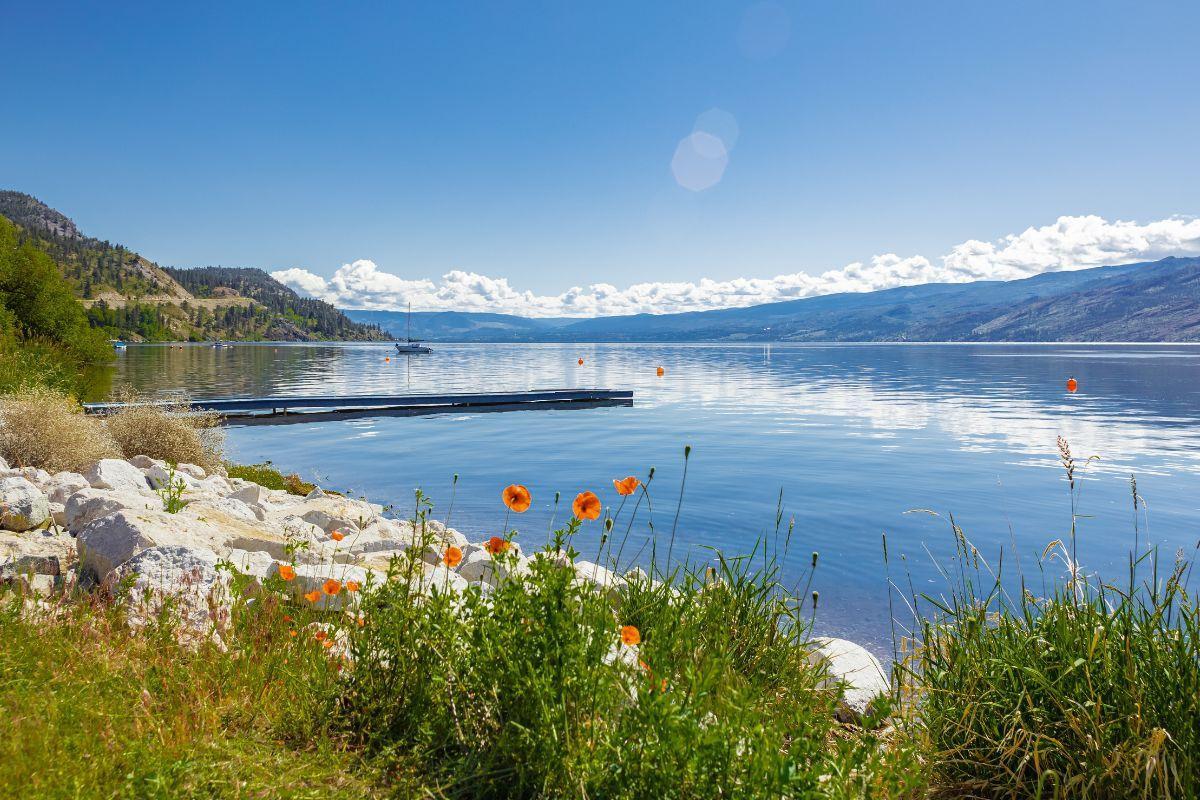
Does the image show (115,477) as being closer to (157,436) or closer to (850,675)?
(157,436)

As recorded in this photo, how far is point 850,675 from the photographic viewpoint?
Result: 15.7 feet

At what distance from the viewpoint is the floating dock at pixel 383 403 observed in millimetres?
23969

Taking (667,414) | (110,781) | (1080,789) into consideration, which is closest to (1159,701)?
(1080,789)

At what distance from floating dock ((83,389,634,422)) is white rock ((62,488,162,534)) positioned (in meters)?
16.4

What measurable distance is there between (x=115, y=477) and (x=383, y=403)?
65.0ft

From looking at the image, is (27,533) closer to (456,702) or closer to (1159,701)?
(456,702)

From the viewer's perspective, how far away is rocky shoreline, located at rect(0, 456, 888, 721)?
3830 millimetres

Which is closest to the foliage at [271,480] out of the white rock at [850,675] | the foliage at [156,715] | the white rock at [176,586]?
the white rock at [176,586]

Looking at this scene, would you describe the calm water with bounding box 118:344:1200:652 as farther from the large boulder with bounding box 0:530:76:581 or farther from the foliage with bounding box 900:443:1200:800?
the large boulder with bounding box 0:530:76:581

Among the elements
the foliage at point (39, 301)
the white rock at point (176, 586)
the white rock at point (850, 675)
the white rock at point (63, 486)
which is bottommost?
the white rock at point (850, 675)

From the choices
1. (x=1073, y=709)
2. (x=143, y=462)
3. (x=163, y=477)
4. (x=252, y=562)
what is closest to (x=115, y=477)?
(x=163, y=477)

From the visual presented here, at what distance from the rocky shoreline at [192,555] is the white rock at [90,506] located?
0.04 feet

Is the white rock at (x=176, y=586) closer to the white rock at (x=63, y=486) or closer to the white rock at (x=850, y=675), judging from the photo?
the white rock at (x=63, y=486)

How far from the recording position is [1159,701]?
2.90m
